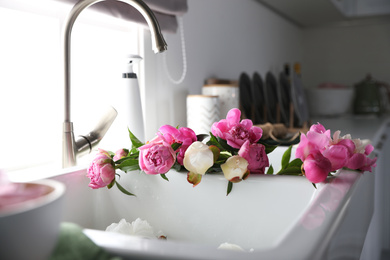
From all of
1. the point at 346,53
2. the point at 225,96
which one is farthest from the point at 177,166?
the point at 346,53

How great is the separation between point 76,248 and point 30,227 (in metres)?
0.08

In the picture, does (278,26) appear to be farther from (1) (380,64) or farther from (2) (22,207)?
(2) (22,207)

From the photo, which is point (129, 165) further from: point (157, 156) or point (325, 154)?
point (325, 154)

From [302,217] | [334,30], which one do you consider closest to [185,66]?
[302,217]

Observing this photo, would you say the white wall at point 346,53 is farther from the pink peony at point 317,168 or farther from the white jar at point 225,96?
the pink peony at point 317,168

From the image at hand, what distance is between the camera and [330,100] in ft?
9.96

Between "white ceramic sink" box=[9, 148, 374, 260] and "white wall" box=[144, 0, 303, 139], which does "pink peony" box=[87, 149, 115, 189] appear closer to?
"white ceramic sink" box=[9, 148, 374, 260]

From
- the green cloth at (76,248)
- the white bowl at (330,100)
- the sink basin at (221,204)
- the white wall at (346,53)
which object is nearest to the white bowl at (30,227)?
the green cloth at (76,248)

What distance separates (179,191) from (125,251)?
444 millimetres

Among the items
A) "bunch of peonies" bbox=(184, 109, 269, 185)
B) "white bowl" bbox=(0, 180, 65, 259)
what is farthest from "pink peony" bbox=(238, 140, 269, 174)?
"white bowl" bbox=(0, 180, 65, 259)

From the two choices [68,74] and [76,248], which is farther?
[68,74]

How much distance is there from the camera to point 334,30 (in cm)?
352

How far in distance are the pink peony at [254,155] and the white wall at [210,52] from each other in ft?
1.92

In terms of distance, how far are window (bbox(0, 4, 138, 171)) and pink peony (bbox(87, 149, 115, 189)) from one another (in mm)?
165
